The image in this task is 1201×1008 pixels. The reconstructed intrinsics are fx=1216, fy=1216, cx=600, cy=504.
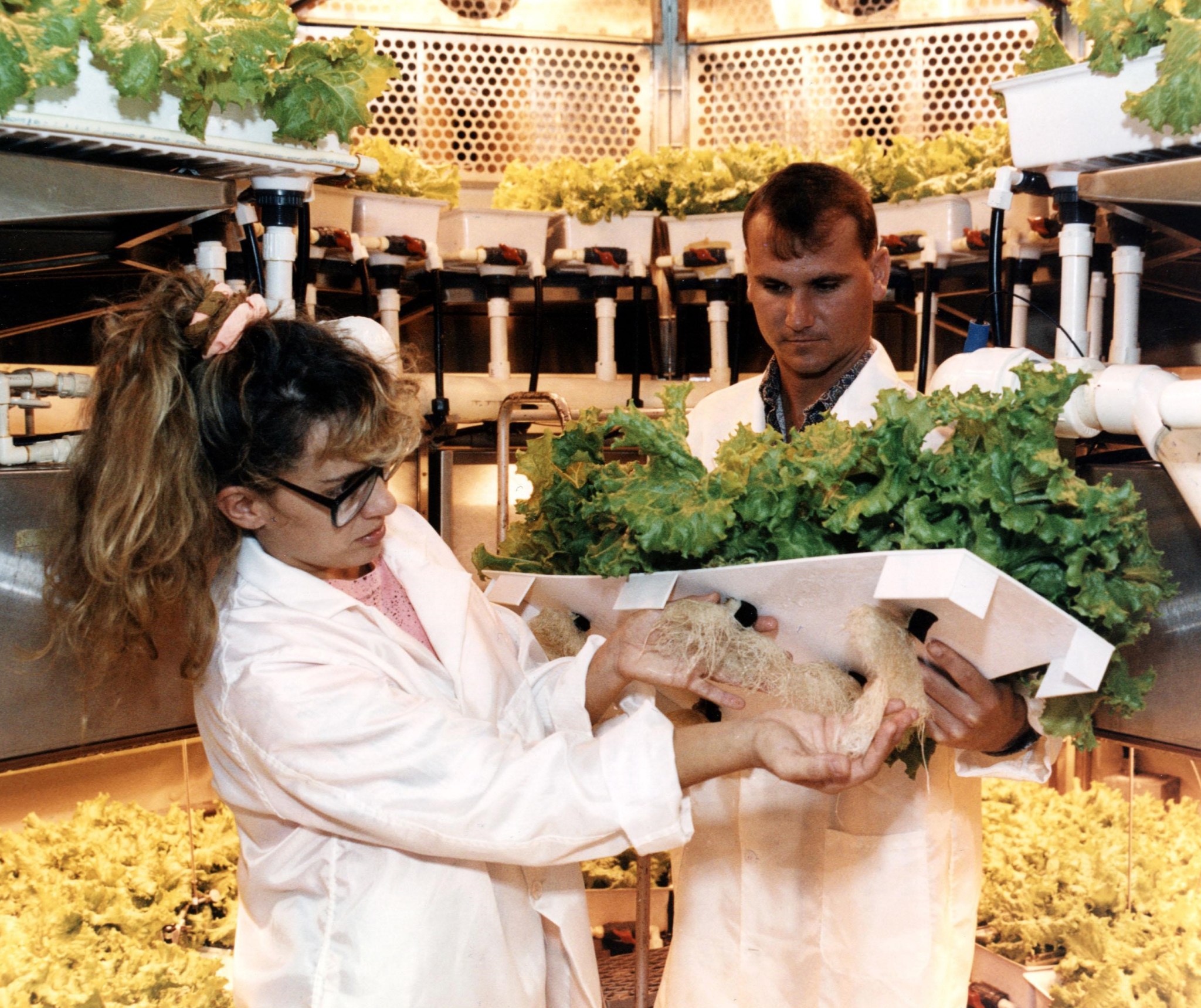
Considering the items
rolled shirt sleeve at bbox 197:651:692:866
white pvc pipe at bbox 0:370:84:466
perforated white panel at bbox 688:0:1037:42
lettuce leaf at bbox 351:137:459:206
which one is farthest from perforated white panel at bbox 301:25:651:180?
rolled shirt sleeve at bbox 197:651:692:866

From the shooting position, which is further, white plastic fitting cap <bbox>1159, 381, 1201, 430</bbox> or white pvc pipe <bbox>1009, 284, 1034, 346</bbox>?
white pvc pipe <bbox>1009, 284, 1034, 346</bbox>

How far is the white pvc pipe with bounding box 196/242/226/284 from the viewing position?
1.93 metres

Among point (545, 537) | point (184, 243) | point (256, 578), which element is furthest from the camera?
point (184, 243)

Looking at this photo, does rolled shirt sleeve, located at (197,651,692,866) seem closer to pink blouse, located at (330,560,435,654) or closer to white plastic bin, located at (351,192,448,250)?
pink blouse, located at (330,560,435,654)

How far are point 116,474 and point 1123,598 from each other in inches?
45.7

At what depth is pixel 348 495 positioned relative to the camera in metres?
1.43

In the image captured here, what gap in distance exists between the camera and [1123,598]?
53.6 inches

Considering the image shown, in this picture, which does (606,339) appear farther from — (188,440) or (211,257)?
(188,440)

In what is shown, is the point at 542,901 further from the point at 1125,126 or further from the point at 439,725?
the point at 1125,126

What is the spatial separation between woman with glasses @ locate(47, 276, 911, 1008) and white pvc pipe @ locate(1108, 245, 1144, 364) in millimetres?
988

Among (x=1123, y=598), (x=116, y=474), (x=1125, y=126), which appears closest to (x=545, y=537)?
(x=116, y=474)

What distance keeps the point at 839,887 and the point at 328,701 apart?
1001mm

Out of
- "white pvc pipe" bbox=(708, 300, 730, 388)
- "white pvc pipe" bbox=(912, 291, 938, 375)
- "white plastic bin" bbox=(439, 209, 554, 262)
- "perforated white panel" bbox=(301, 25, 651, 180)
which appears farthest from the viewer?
"perforated white panel" bbox=(301, 25, 651, 180)

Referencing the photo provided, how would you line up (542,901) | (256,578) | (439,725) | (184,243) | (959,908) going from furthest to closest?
1. (184,243)
2. (959,908)
3. (542,901)
4. (256,578)
5. (439,725)
